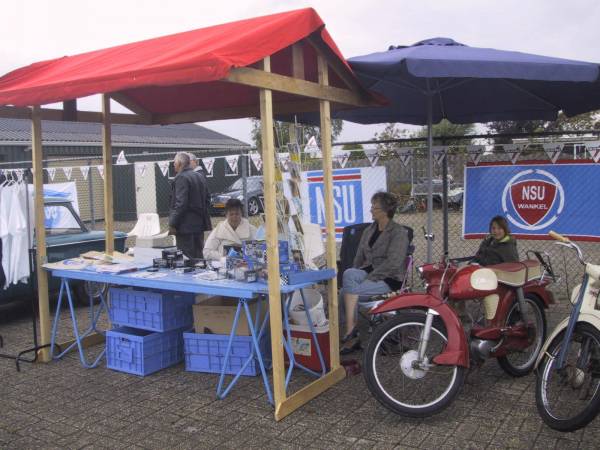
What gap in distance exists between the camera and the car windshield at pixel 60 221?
7391mm

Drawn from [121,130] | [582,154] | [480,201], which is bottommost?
[480,201]

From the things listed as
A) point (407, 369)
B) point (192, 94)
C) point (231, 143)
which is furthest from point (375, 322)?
point (231, 143)

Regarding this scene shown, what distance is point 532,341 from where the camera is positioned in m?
4.38

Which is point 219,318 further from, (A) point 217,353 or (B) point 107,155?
(B) point 107,155

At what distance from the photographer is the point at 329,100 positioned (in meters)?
4.51

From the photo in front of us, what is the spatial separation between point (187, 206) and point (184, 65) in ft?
11.4

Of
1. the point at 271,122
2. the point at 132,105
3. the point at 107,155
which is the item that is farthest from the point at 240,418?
the point at 132,105

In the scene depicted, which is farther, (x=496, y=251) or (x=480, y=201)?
(x=480, y=201)

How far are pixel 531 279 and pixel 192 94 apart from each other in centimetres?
343

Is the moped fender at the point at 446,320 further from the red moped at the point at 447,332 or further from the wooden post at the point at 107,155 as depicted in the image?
the wooden post at the point at 107,155

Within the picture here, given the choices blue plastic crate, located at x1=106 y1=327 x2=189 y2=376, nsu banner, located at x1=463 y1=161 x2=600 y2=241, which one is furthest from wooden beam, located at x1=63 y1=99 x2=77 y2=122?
nsu banner, located at x1=463 y1=161 x2=600 y2=241

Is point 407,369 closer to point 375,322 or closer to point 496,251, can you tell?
point 375,322

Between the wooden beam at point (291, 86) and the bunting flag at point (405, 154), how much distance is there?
1441mm

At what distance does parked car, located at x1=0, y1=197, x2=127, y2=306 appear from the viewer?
261 inches
